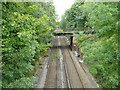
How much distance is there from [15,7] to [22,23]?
74cm

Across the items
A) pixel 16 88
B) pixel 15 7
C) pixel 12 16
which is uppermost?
pixel 15 7

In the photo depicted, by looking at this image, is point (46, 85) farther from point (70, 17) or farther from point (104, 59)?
point (70, 17)

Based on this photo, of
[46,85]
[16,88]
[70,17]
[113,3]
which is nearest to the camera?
[16,88]

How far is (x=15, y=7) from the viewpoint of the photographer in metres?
3.88

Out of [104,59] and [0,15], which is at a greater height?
[0,15]

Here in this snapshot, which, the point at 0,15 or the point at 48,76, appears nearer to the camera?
the point at 0,15

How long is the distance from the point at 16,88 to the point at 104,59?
5.39m

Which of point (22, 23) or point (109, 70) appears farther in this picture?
point (109, 70)

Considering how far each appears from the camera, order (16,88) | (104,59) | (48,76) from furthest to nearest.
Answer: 1. (48,76)
2. (104,59)
3. (16,88)

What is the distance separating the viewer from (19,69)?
407cm

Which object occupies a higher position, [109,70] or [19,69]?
[19,69]

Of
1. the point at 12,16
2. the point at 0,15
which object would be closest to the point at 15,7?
the point at 12,16

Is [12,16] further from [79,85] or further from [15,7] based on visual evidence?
[79,85]

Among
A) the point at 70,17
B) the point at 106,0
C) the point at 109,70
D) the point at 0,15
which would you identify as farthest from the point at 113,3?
the point at 70,17
